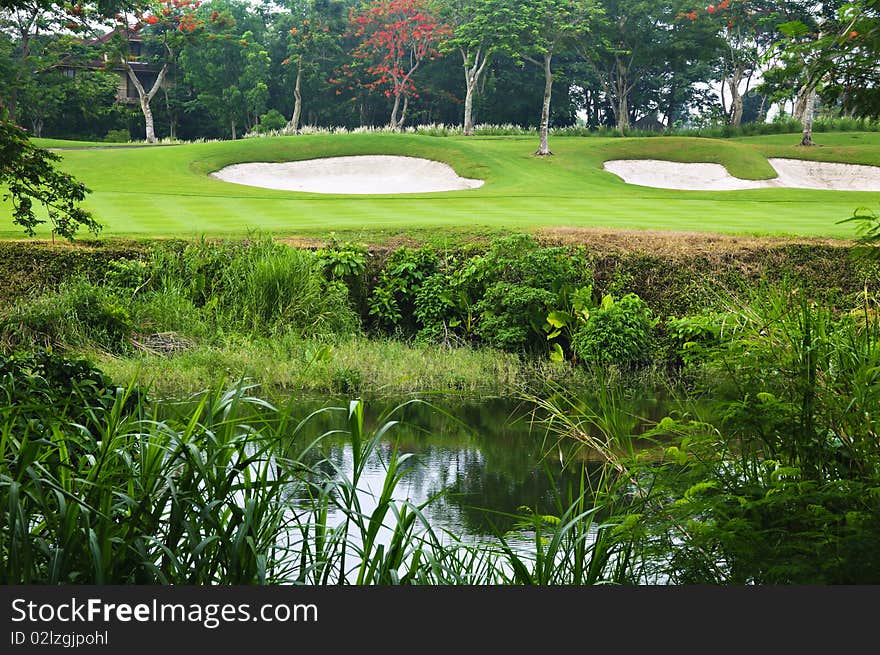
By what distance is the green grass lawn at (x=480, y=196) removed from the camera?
13.0 meters

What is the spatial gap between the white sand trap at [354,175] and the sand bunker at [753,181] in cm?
455

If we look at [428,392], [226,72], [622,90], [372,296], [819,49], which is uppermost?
[226,72]

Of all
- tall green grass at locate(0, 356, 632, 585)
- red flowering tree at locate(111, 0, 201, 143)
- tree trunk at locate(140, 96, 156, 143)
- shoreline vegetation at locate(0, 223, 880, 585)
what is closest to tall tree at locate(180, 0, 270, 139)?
red flowering tree at locate(111, 0, 201, 143)

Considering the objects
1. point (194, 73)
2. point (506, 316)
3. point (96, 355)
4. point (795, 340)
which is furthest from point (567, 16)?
point (795, 340)

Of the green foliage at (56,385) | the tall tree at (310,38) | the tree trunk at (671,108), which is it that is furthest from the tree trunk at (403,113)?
the green foliage at (56,385)

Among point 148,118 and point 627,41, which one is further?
point 627,41

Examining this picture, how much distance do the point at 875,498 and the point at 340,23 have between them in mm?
39124

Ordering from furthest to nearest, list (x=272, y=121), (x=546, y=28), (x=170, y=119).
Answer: (x=170, y=119), (x=272, y=121), (x=546, y=28)

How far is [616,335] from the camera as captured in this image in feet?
31.8

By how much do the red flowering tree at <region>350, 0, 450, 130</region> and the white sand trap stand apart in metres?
14.9

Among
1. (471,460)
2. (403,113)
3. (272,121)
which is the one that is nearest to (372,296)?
(471,460)

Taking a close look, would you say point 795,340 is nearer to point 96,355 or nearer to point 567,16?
point 96,355

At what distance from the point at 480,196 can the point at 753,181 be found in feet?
24.3

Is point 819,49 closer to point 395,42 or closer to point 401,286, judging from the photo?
point 401,286
